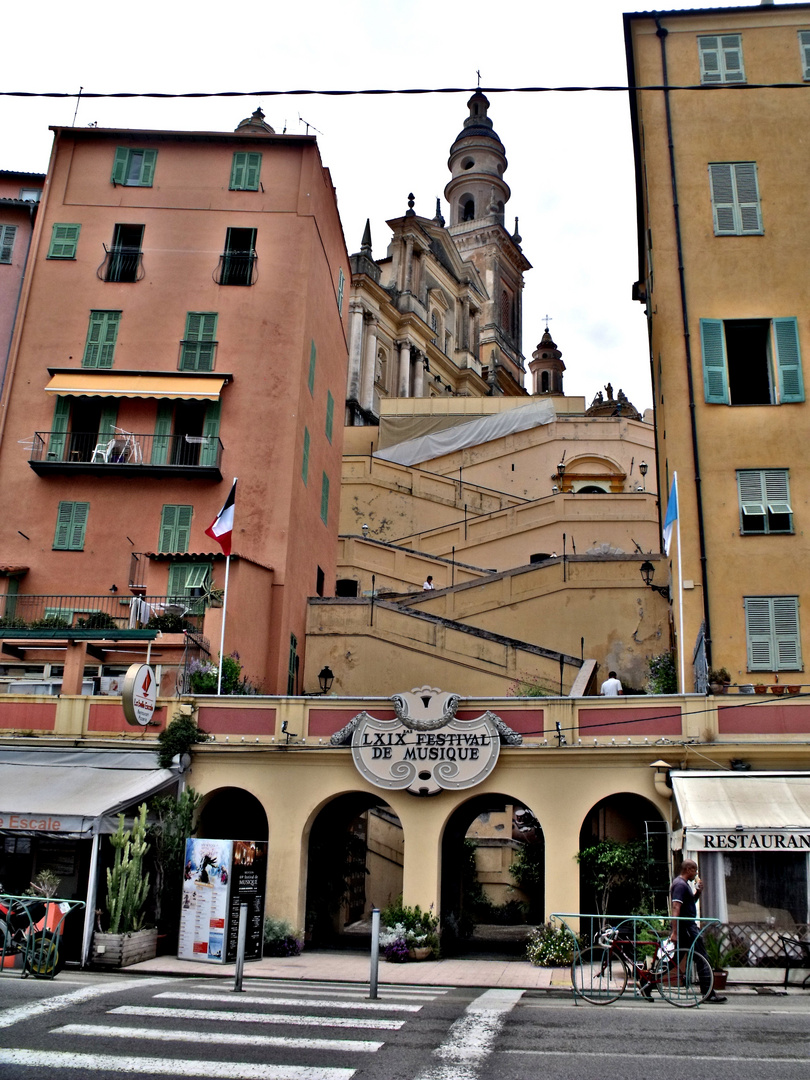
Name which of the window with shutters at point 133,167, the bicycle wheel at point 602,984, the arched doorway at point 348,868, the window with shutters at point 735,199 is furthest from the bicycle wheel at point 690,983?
the window with shutters at point 133,167

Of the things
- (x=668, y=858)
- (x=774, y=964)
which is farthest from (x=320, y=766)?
(x=774, y=964)

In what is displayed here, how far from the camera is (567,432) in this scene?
46.5 m

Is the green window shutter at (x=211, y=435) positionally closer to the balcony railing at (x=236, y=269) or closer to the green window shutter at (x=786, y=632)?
the balcony railing at (x=236, y=269)

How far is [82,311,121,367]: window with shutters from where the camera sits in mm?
28750

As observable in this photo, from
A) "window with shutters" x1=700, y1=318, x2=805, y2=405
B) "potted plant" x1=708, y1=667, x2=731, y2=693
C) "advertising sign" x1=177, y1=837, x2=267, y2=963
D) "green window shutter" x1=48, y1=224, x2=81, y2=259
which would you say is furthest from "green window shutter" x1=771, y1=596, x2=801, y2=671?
"green window shutter" x1=48, y1=224, x2=81, y2=259

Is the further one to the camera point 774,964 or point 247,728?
point 247,728

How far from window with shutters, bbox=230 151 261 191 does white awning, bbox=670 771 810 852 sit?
2027 cm

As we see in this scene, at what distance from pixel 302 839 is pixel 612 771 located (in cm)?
566

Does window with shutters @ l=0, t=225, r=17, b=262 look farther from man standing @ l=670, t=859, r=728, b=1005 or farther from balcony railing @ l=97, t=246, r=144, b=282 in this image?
man standing @ l=670, t=859, r=728, b=1005

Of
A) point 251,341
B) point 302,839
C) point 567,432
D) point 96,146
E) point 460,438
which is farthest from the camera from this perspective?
point 460,438

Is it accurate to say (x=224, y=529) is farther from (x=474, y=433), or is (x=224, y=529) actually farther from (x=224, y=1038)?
(x=474, y=433)

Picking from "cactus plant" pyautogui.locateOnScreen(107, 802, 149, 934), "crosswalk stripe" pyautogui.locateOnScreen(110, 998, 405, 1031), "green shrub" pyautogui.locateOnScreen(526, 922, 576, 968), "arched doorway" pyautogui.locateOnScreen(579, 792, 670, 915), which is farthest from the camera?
"arched doorway" pyautogui.locateOnScreen(579, 792, 670, 915)

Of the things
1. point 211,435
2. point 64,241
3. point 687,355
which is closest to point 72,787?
point 211,435

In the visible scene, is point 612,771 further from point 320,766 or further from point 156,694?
point 156,694
